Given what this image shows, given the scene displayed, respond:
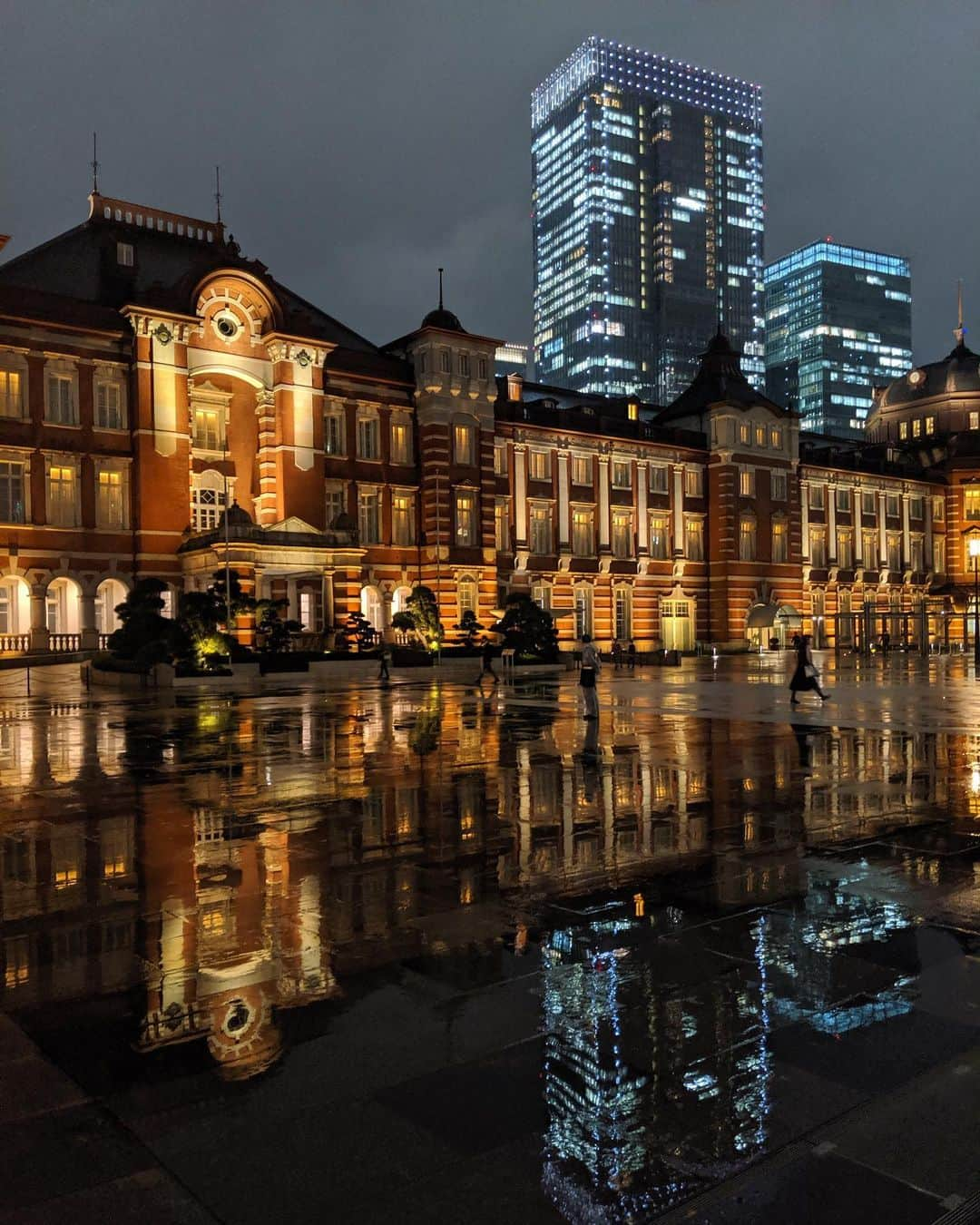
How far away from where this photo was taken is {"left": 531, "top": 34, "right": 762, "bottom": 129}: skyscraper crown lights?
174m

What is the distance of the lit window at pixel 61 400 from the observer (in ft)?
129

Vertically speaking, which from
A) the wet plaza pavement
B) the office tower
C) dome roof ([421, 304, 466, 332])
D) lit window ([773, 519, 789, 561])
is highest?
the office tower

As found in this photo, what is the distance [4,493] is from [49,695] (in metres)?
16.1

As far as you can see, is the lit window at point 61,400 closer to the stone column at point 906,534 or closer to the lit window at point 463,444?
the lit window at point 463,444

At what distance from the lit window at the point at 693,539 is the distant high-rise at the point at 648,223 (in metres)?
106

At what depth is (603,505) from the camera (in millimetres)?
57562

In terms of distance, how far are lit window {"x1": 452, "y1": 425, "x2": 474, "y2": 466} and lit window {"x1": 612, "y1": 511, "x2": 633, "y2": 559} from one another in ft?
39.3

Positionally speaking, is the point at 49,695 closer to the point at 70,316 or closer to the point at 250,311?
the point at 70,316

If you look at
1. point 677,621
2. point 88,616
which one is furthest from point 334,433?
point 677,621

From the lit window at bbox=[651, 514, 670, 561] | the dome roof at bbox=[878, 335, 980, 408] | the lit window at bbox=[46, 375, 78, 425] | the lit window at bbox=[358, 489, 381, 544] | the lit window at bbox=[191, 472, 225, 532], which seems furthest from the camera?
the dome roof at bbox=[878, 335, 980, 408]

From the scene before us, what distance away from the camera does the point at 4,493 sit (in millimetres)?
38469

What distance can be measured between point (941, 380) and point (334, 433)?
59352mm

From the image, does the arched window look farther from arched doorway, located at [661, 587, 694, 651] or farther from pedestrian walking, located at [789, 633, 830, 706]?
pedestrian walking, located at [789, 633, 830, 706]

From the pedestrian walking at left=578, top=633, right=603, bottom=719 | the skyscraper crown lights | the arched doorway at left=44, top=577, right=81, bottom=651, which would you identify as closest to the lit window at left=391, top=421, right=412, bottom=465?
the arched doorway at left=44, top=577, right=81, bottom=651
